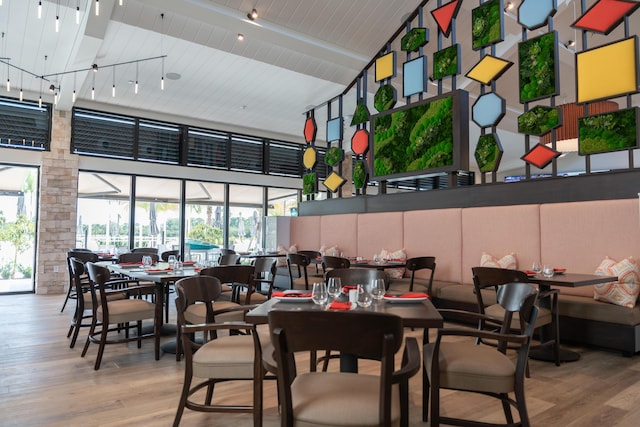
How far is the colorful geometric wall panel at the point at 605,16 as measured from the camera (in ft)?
→ 15.8

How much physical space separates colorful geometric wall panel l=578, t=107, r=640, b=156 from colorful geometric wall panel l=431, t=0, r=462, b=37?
2578mm

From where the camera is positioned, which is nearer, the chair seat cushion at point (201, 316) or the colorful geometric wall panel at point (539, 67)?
the chair seat cushion at point (201, 316)

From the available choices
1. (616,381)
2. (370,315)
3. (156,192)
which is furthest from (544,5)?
(156,192)

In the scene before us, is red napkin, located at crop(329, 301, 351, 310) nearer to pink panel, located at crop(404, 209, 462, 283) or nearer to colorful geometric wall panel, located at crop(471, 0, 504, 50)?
pink panel, located at crop(404, 209, 462, 283)

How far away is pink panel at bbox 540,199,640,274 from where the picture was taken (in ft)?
15.0

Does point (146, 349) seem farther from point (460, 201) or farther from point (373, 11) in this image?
point (373, 11)

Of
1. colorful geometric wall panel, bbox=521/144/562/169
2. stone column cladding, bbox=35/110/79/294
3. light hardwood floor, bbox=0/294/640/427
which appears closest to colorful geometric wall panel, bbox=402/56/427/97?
colorful geometric wall panel, bbox=521/144/562/169

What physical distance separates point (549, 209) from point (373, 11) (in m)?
4.13

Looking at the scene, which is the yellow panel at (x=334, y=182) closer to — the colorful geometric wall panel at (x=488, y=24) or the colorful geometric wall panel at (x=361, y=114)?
the colorful geometric wall panel at (x=361, y=114)

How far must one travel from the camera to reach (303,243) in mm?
9188

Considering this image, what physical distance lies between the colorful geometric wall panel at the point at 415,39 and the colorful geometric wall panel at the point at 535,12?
1476 millimetres

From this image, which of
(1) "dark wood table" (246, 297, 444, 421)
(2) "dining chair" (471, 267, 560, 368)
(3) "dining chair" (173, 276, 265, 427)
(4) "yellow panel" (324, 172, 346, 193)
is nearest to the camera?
(1) "dark wood table" (246, 297, 444, 421)

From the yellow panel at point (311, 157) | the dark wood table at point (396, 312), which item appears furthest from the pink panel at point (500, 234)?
the yellow panel at point (311, 157)

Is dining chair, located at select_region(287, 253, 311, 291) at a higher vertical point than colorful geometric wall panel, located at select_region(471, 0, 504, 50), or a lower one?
lower
